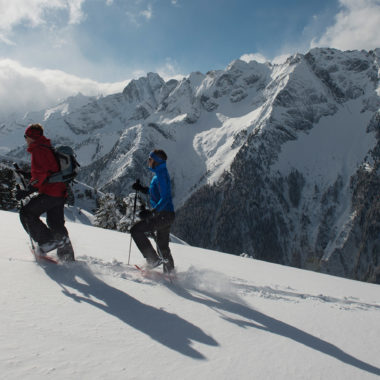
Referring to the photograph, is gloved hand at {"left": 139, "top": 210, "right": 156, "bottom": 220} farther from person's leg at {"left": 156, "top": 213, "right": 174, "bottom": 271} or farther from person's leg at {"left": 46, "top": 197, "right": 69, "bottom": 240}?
person's leg at {"left": 46, "top": 197, "right": 69, "bottom": 240}

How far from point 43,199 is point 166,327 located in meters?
3.64

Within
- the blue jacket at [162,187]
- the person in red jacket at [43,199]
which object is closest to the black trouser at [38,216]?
the person in red jacket at [43,199]

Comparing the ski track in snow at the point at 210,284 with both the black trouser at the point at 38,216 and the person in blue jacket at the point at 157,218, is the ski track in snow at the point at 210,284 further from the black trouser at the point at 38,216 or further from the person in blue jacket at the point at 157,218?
the black trouser at the point at 38,216

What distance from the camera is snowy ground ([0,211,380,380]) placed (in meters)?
2.65

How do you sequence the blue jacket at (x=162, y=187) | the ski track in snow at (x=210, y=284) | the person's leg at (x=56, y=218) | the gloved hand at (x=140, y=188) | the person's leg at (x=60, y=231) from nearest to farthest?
the ski track in snow at (x=210, y=284) → the person's leg at (x=60, y=231) → the person's leg at (x=56, y=218) → the blue jacket at (x=162, y=187) → the gloved hand at (x=140, y=188)

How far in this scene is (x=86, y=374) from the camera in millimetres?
2389

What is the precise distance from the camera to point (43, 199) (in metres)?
5.97

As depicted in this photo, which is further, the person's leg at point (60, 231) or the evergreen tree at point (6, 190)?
the evergreen tree at point (6, 190)

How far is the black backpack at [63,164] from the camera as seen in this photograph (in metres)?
5.95

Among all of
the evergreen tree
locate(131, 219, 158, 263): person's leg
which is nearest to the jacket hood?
locate(131, 219, 158, 263): person's leg

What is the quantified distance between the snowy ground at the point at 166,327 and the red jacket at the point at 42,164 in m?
1.29

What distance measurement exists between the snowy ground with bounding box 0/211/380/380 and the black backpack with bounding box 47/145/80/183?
150cm

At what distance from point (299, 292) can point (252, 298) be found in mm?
1495

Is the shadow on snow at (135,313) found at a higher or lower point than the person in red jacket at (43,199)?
lower
